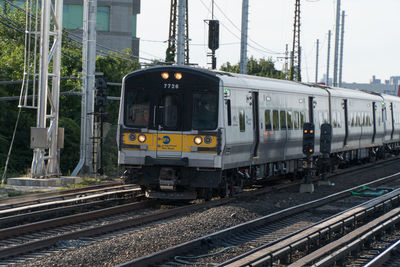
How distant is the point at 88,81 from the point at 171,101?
25.3 ft

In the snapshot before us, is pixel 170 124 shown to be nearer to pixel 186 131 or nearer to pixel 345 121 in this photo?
pixel 186 131

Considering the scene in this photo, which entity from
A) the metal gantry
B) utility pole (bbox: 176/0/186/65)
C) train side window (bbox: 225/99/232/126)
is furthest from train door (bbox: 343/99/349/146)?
train side window (bbox: 225/99/232/126)

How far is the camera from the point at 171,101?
16062mm

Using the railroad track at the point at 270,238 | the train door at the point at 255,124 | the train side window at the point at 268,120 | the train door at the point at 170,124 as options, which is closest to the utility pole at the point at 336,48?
the train side window at the point at 268,120

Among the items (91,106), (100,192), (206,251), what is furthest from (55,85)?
(206,251)

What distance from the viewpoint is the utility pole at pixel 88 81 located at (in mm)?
22828

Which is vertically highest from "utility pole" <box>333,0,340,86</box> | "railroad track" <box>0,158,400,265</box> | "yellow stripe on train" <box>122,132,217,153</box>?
"utility pole" <box>333,0,340,86</box>

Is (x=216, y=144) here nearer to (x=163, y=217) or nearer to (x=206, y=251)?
(x=163, y=217)

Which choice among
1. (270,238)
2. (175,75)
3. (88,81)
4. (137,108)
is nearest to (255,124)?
(175,75)

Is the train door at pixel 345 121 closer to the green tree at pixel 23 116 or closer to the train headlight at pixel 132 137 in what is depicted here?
the green tree at pixel 23 116

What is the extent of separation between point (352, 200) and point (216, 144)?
457 cm

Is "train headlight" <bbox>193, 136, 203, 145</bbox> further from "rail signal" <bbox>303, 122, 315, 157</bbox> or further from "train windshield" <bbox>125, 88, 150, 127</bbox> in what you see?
"rail signal" <bbox>303, 122, 315, 157</bbox>

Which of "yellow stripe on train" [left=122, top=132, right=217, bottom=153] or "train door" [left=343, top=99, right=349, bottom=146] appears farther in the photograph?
"train door" [left=343, top=99, right=349, bottom=146]

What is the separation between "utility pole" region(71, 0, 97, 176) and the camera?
899 inches
